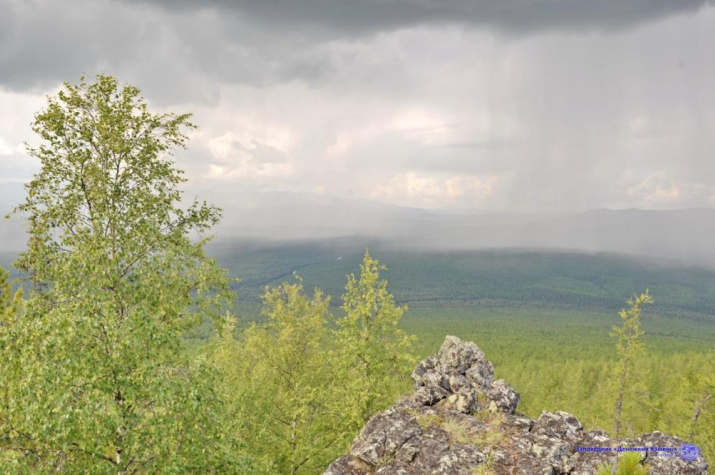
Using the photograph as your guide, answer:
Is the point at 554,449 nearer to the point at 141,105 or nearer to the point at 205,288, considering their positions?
the point at 205,288

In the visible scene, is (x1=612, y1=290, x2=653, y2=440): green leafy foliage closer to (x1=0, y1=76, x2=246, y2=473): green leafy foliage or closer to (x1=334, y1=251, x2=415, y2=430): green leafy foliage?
(x1=334, y1=251, x2=415, y2=430): green leafy foliage

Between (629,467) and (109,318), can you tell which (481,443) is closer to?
(629,467)

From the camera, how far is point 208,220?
1898 centimetres

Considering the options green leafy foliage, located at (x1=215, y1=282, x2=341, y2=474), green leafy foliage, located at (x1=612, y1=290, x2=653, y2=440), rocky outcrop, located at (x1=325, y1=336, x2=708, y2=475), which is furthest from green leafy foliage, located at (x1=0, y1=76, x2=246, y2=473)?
green leafy foliage, located at (x1=612, y1=290, x2=653, y2=440)

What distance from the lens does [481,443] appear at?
1775 cm

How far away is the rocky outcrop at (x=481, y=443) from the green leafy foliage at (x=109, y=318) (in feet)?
22.3

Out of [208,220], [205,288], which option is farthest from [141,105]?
[205,288]

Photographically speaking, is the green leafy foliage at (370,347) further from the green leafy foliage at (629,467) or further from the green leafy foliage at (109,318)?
the green leafy foliage at (629,467)

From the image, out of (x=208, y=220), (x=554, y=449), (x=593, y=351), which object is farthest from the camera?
(x=593, y=351)

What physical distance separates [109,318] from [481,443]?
16.3m

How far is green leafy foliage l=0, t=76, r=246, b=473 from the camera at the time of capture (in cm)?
1299

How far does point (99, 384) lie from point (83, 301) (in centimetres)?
298

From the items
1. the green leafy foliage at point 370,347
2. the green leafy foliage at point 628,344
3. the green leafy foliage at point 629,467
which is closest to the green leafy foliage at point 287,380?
the green leafy foliage at point 370,347

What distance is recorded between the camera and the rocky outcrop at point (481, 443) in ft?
54.2
